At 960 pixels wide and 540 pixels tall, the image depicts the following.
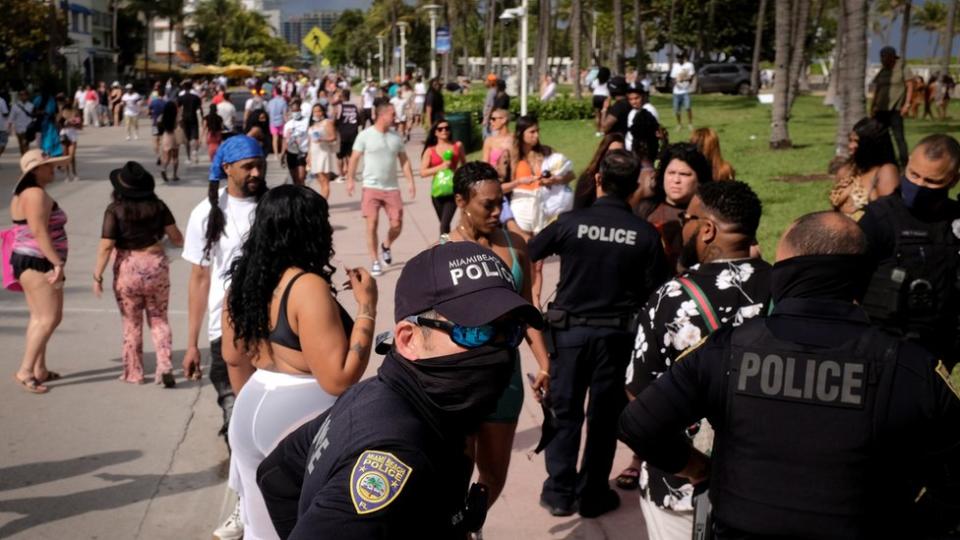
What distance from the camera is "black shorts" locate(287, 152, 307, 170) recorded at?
17219 millimetres

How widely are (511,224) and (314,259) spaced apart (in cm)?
494

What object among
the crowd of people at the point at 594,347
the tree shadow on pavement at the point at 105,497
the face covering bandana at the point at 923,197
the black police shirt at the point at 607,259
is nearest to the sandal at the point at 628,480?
the crowd of people at the point at 594,347

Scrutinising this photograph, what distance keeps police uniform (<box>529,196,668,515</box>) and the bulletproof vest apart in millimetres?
1082

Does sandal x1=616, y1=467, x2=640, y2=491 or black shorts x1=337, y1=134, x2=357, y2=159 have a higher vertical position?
black shorts x1=337, y1=134, x2=357, y2=159

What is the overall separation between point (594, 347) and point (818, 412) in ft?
8.86

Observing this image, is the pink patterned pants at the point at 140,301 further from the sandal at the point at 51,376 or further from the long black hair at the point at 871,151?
the long black hair at the point at 871,151

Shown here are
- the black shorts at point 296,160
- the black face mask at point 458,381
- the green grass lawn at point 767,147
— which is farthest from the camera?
the black shorts at point 296,160

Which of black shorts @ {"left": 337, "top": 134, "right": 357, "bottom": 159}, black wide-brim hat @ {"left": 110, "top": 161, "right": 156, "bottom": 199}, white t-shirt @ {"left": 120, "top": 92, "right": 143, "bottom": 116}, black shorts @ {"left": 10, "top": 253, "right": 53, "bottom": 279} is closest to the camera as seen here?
black wide-brim hat @ {"left": 110, "top": 161, "right": 156, "bottom": 199}

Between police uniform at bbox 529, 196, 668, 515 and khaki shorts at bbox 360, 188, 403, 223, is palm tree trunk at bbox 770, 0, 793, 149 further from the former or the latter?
police uniform at bbox 529, 196, 668, 515

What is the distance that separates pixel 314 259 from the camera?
3822 millimetres

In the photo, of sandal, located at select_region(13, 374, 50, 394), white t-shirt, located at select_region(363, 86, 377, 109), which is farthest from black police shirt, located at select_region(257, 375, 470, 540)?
white t-shirt, located at select_region(363, 86, 377, 109)

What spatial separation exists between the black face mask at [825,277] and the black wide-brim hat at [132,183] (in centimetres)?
576

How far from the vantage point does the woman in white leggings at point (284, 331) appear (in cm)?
352

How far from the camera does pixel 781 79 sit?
19812 mm
